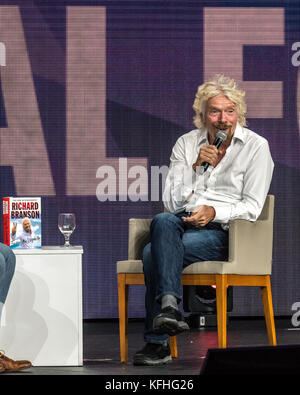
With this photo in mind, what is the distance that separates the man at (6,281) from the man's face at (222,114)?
3.74 ft

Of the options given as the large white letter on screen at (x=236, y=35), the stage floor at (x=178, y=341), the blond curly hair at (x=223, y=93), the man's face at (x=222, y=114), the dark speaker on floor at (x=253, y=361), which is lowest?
the stage floor at (x=178, y=341)

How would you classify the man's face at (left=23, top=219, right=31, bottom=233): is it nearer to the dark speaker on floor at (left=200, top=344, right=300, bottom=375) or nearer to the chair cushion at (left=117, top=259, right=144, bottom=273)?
the chair cushion at (left=117, top=259, right=144, bottom=273)

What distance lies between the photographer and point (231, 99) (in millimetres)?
3492

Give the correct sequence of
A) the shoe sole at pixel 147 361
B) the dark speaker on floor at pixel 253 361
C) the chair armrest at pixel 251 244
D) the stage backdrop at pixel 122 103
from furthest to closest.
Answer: the stage backdrop at pixel 122 103 < the chair armrest at pixel 251 244 < the shoe sole at pixel 147 361 < the dark speaker on floor at pixel 253 361

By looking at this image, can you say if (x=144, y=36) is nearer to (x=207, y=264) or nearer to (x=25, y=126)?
(x=25, y=126)

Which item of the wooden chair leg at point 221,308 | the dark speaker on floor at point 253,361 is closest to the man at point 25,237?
the wooden chair leg at point 221,308

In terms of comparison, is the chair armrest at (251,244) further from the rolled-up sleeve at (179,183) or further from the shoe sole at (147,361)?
the shoe sole at (147,361)

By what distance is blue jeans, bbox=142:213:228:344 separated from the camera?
3.00 meters

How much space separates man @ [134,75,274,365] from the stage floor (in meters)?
0.14

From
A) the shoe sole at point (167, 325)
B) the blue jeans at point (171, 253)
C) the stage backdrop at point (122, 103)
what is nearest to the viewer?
the shoe sole at point (167, 325)

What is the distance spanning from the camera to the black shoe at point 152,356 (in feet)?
10.4

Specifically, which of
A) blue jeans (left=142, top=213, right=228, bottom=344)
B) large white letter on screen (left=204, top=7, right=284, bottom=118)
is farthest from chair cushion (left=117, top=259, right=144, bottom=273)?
large white letter on screen (left=204, top=7, right=284, bottom=118)

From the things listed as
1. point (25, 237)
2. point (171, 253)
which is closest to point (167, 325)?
point (171, 253)
